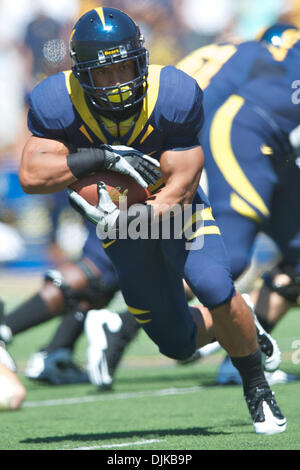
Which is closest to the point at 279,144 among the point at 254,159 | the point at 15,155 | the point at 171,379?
the point at 254,159

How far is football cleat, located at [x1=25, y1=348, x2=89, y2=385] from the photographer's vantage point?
5.25m

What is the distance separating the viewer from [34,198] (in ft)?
39.6

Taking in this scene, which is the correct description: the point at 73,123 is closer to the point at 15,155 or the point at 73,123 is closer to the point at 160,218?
the point at 160,218

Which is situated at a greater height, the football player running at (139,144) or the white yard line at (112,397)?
the football player running at (139,144)

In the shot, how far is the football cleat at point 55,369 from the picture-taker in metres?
5.25

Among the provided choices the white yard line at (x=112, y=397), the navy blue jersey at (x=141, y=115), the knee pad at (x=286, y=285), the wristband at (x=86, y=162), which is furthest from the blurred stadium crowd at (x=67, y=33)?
the wristband at (x=86, y=162)

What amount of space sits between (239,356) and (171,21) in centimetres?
915

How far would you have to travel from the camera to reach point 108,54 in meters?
3.34

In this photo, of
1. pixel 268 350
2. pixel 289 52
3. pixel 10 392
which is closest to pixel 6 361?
pixel 10 392

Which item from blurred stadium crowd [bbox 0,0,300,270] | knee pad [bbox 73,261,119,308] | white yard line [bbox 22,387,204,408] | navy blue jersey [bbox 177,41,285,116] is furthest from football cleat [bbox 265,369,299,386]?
blurred stadium crowd [bbox 0,0,300,270]

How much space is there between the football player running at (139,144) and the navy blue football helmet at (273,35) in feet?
6.40

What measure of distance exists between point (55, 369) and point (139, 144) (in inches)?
84.9

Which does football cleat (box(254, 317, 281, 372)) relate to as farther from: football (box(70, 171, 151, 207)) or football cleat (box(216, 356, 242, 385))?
football cleat (box(216, 356, 242, 385))

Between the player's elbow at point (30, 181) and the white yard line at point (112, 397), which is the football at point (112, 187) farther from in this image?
the white yard line at point (112, 397)
